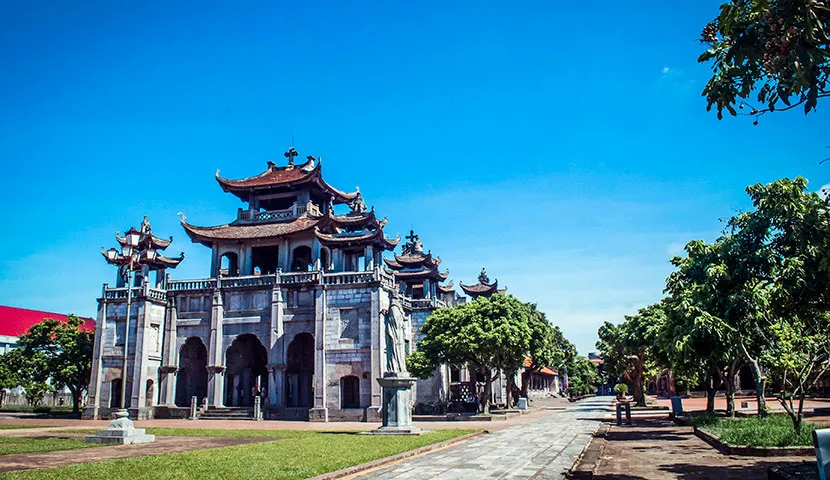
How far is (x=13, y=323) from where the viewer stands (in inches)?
2530

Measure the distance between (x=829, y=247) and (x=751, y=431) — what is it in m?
9.53

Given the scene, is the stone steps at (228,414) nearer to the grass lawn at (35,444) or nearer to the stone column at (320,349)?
the stone column at (320,349)

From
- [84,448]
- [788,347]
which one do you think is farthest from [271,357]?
[788,347]

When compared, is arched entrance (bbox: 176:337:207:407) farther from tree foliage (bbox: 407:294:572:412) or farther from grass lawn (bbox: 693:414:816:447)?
grass lawn (bbox: 693:414:816:447)

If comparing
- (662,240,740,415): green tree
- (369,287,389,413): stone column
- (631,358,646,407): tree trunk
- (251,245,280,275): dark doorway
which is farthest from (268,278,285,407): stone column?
(662,240,740,415): green tree

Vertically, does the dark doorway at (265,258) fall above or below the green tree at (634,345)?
above

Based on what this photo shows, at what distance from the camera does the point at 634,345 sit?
37.1 metres

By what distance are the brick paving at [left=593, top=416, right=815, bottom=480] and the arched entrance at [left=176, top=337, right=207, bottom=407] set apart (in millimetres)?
30688

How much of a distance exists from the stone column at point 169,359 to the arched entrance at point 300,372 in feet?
24.3

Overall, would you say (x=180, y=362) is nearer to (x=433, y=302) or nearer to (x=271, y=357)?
(x=271, y=357)

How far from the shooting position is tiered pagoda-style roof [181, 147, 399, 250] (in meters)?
41.4

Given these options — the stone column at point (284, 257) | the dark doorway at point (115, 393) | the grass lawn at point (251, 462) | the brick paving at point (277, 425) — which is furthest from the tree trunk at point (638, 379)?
the dark doorway at point (115, 393)

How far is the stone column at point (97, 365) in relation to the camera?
38531 millimetres

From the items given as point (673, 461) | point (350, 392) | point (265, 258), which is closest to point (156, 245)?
point (265, 258)
